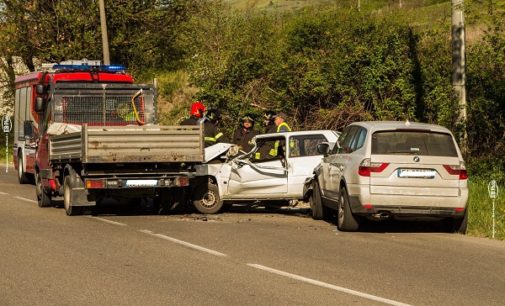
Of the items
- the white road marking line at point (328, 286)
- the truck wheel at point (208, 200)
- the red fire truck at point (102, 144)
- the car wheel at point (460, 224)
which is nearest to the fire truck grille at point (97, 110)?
the red fire truck at point (102, 144)

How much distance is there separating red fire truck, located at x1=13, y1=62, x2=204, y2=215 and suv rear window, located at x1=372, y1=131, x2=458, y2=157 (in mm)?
3795

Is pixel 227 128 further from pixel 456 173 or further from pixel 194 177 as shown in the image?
pixel 456 173

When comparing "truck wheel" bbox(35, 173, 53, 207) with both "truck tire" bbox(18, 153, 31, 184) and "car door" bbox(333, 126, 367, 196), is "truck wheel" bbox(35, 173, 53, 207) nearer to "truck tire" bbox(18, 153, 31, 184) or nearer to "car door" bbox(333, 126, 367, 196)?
"car door" bbox(333, 126, 367, 196)

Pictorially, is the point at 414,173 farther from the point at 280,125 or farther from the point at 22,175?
the point at 22,175

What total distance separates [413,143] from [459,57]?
7773 millimetres

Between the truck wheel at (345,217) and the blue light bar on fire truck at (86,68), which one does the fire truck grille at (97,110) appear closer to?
the blue light bar on fire truck at (86,68)

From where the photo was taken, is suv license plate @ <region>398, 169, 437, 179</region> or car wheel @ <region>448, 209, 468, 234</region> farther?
car wheel @ <region>448, 209, 468, 234</region>

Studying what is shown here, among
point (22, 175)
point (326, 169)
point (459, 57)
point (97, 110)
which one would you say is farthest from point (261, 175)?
point (22, 175)

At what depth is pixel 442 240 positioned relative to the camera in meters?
14.8

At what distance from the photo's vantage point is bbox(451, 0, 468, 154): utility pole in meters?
22.0

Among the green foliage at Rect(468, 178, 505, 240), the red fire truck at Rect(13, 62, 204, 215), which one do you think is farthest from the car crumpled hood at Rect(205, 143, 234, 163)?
the green foliage at Rect(468, 178, 505, 240)

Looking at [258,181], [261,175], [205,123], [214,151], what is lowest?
[258,181]

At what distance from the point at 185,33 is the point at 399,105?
16015mm

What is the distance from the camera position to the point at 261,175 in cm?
1894
